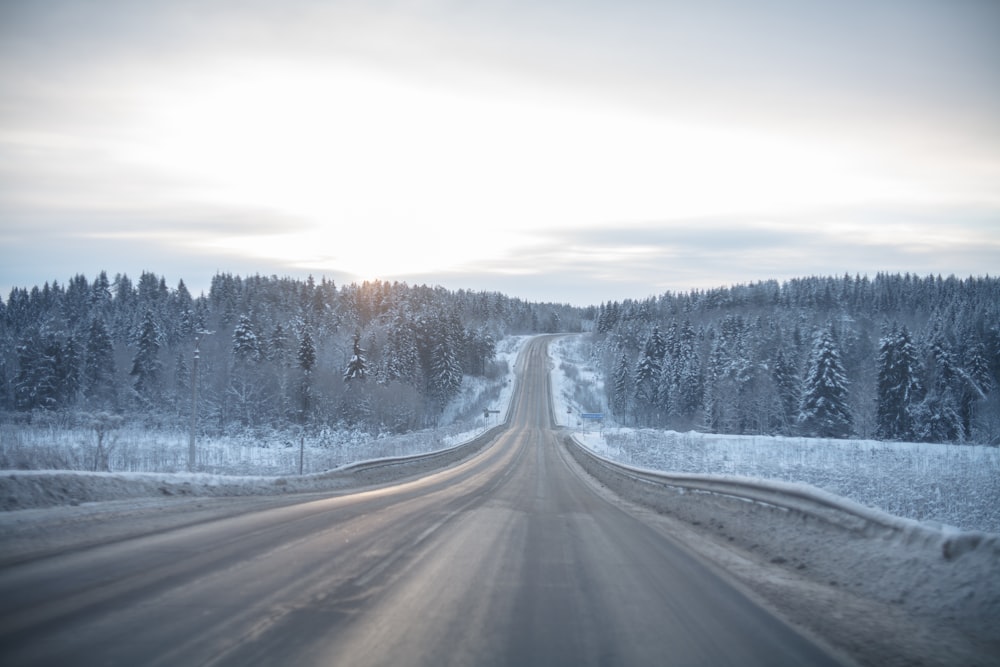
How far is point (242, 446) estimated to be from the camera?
170ft

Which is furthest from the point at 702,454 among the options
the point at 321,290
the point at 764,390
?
the point at 321,290

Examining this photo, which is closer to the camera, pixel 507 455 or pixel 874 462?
pixel 874 462

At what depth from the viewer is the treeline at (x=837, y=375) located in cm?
5897

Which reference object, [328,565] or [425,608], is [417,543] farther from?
[425,608]

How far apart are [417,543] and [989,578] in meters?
6.97

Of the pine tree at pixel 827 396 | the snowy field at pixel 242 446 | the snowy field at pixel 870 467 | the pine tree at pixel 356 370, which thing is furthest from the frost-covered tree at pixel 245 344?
the pine tree at pixel 827 396

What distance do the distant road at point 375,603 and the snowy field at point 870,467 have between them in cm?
819

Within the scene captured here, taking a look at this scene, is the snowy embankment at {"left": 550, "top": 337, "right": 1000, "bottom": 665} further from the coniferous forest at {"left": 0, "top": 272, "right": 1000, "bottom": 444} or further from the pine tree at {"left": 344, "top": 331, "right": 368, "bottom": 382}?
the pine tree at {"left": 344, "top": 331, "right": 368, "bottom": 382}

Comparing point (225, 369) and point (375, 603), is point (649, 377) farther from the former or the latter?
point (375, 603)

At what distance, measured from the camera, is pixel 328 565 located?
7.78 meters

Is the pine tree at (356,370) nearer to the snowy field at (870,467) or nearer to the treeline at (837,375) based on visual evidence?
the snowy field at (870,467)

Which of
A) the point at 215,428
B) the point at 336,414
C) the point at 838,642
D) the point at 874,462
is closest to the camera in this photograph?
the point at 838,642

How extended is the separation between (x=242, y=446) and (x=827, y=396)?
54389 millimetres

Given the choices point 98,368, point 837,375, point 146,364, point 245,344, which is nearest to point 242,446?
point 245,344
